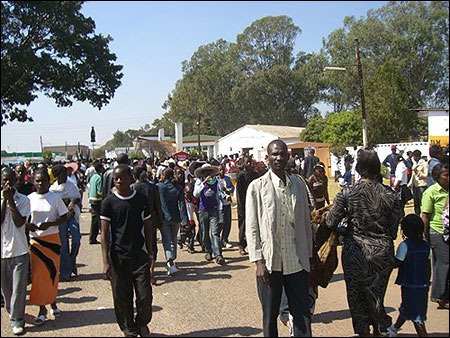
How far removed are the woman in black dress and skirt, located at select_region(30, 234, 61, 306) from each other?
3371 mm

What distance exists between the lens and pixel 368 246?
4.25m

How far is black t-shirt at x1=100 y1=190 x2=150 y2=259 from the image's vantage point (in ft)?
15.5

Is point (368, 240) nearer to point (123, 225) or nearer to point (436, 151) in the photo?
point (123, 225)

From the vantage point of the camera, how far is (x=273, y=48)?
69.5m

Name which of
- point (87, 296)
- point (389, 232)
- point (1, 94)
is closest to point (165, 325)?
point (87, 296)

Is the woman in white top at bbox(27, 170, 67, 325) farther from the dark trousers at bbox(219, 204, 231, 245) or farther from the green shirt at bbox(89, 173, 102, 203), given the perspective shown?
the dark trousers at bbox(219, 204, 231, 245)

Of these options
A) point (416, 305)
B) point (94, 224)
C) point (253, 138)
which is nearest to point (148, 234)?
point (416, 305)

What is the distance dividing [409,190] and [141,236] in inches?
364

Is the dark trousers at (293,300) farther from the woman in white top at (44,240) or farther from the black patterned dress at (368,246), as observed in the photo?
the woman in white top at (44,240)

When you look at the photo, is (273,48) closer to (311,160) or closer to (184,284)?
(311,160)

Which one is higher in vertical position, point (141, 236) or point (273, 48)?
point (273, 48)

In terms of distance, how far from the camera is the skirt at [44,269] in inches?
214

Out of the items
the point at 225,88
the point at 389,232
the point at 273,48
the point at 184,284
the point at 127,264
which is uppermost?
the point at 273,48

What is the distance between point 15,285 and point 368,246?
3.74 meters
